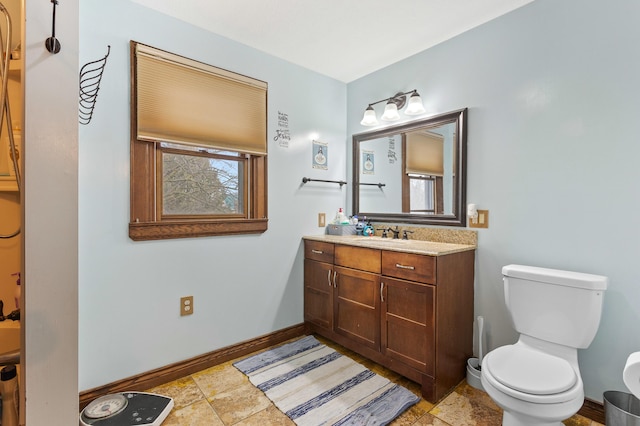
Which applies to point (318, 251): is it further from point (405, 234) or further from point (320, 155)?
point (320, 155)

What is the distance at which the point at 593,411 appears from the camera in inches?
66.8

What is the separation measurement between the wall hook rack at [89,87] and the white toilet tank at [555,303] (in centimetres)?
254

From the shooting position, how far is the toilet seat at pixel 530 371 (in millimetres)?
1338

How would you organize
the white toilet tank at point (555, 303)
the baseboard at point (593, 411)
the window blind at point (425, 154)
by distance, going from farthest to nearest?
1. the window blind at point (425, 154)
2. the baseboard at point (593, 411)
3. the white toilet tank at point (555, 303)

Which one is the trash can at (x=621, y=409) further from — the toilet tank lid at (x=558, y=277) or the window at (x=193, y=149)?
the window at (x=193, y=149)

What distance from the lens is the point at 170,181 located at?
2133mm

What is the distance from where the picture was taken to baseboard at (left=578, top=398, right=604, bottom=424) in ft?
5.49

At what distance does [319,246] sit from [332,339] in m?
0.74

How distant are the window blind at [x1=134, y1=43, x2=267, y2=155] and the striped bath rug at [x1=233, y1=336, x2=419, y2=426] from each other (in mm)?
1564

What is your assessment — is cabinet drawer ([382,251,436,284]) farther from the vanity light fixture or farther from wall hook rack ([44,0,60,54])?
wall hook rack ([44,0,60,54])

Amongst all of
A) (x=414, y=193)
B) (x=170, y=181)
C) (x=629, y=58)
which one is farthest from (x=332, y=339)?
(x=629, y=58)

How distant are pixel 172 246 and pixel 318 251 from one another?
3.64 feet

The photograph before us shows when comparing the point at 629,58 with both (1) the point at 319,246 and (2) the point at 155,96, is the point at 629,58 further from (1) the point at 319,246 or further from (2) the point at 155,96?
(2) the point at 155,96

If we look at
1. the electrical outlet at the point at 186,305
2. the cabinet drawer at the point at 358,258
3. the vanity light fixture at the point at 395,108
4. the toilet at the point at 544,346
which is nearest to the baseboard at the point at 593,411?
the toilet at the point at 544,346
